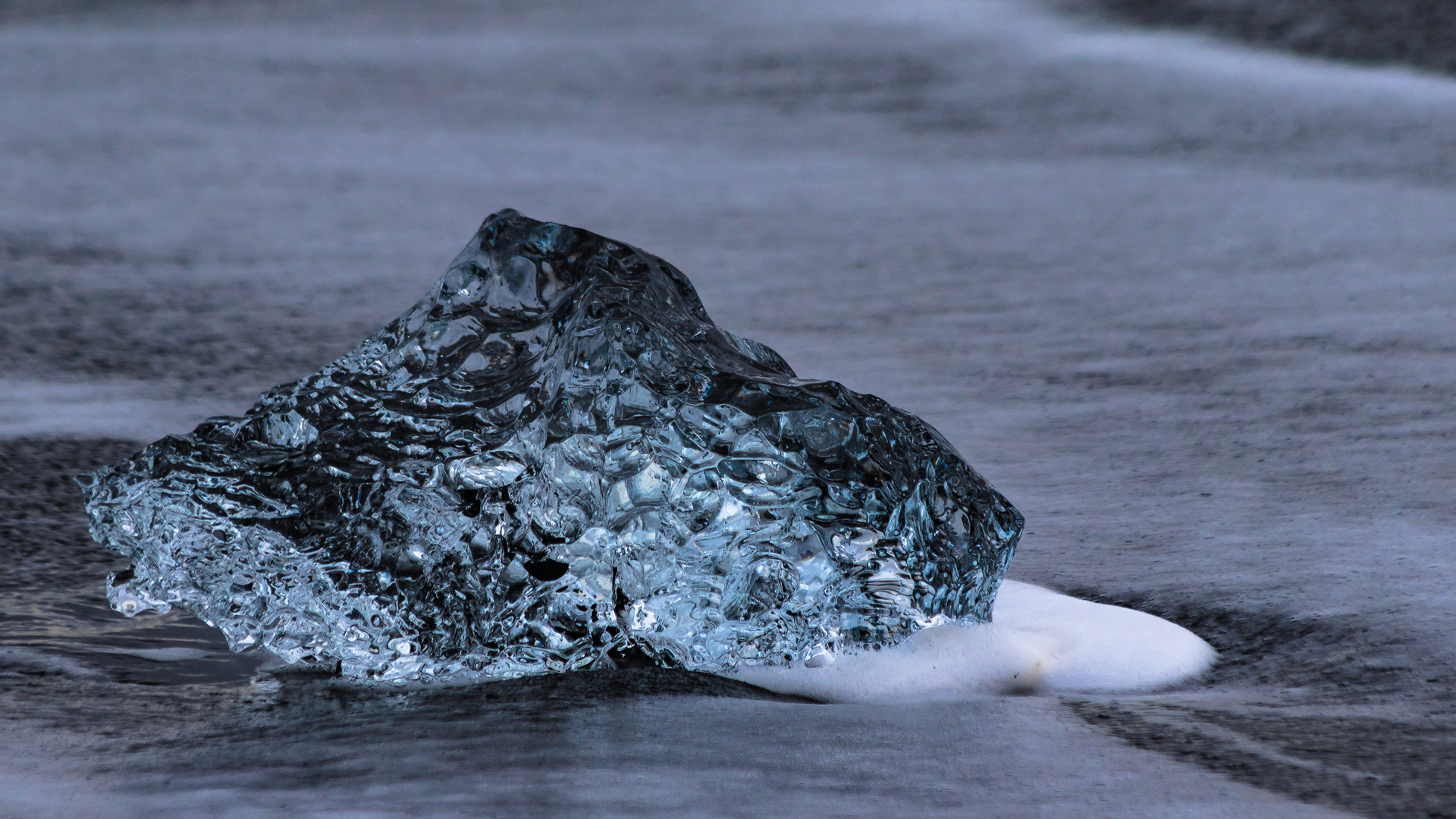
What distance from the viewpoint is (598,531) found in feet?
4.73

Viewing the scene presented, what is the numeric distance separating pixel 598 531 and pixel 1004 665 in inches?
16.3

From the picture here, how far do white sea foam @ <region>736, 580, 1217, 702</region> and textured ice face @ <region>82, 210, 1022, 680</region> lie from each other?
0.03 metres

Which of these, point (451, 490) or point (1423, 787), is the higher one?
point (451, 490)

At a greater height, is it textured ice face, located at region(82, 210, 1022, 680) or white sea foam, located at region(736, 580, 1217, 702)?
textured ice face, located at region(82, 210, 1022, 680)

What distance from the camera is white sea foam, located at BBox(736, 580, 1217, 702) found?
1.46m

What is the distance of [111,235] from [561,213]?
116 cm

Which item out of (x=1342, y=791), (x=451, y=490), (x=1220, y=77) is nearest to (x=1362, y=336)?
(x=1342, y=791)

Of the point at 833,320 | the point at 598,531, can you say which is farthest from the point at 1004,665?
the point at 833,320

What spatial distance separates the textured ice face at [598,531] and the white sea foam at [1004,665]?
3 centimetres

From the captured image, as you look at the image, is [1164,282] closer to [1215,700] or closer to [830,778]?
[1215,700]

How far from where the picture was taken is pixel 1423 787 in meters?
1.21

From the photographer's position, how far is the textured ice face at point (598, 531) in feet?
4.68

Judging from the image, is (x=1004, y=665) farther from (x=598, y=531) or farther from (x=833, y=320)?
(x=833, y=320)

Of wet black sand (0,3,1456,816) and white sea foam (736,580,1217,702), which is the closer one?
wet black sand (0,3,1456,816)
